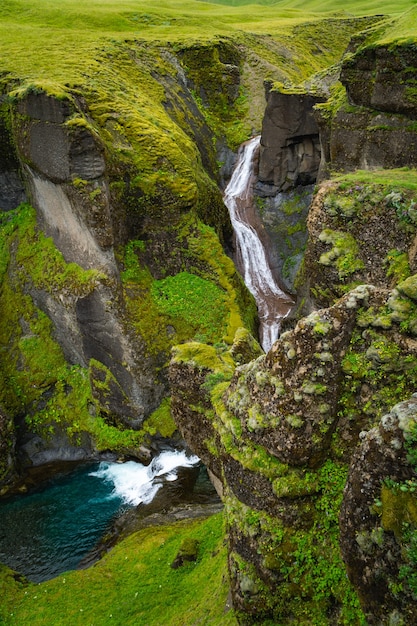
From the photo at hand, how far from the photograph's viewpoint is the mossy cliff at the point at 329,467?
6.25m

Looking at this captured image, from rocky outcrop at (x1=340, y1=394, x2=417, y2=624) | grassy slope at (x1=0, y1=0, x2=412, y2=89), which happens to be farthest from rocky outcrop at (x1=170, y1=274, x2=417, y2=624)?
grassy slope at (x1=0, y1=0, x2=412, y2=89)

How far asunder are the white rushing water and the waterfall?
8.93 meters

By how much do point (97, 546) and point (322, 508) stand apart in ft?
43.9

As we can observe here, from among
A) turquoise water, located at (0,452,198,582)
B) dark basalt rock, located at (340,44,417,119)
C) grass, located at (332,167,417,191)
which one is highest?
dark basalt rock, located at (340,44,417,119)

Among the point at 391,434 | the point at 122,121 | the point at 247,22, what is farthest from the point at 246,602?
the point at 247,22

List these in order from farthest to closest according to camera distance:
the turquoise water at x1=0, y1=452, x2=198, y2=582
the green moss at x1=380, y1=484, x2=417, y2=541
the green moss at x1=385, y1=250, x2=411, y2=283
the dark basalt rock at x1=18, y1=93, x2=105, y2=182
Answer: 1. the dark basalt rock at x1=18, y1=93, x2=105, y2=182
2. the turquoise water at x1=0, y1=452, x2=198, y2=582
3. the green moss at x1=385, y1=250, x2=411, y2=283
4. the green moss at x1=380, y1=484, x2=417, y2=541

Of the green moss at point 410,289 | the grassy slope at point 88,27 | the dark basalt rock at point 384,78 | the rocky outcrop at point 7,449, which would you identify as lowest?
the rocky outcrop at point 7,449

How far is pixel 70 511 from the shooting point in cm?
2039

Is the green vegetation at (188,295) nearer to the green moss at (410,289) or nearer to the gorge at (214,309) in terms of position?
the gorge at (214,309)

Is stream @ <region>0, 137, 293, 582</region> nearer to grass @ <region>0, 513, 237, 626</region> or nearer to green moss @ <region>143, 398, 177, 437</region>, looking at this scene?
green moss @ <region>143, 398, 177, 437</region>

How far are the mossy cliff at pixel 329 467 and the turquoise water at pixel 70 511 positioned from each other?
38.6 feet

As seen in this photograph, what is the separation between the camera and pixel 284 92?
3253 cm

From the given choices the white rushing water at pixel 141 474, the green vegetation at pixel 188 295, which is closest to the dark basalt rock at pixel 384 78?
the green vegetation at pixel 188 295

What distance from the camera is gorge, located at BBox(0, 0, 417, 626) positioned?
7.89m
